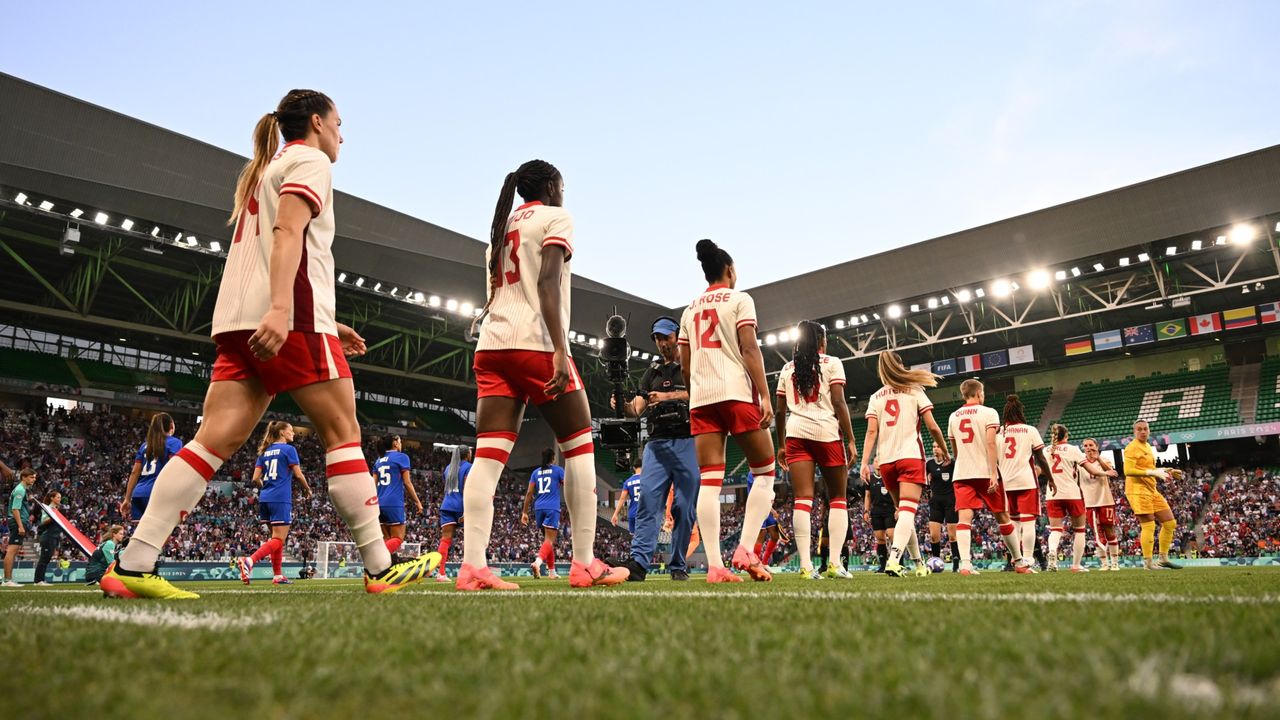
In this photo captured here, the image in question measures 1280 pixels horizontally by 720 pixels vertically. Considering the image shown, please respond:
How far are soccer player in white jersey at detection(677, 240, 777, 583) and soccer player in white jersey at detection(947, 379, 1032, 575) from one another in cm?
307

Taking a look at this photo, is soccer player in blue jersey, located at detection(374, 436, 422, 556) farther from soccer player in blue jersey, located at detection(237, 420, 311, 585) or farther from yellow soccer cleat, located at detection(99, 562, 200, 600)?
yellow soccer cleat, located at detection(99, 562, 200, 600)

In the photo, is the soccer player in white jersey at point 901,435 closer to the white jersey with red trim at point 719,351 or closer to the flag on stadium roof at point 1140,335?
the white jersey with red trim at point 719,351

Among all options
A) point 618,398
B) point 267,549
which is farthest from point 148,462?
point 618,398

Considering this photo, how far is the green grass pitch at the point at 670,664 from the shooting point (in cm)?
93

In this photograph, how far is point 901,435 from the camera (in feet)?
23.2

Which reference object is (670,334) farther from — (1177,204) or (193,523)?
(193,523)

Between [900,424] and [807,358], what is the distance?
146 centimetres

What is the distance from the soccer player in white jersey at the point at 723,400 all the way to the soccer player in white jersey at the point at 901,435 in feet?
6.47

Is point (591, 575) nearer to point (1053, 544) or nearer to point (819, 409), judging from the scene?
point (819, 409)

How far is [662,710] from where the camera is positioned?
0.92 metres

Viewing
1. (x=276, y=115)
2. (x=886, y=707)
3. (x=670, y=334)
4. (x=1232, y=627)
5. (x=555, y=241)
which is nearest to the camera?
(x=886, y=707)

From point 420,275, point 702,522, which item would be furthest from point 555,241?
point 420,275

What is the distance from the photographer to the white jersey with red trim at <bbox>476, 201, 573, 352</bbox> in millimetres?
4047

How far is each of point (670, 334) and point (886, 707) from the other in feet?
20.0
